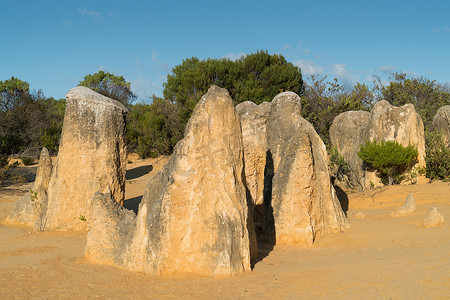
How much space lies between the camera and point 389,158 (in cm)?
1265

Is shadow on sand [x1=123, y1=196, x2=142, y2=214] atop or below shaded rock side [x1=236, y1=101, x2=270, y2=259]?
below

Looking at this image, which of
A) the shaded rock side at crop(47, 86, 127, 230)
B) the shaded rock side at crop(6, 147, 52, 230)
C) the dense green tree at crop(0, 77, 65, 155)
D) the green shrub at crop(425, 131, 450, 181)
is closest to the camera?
the shaded rock side at crop(47, 86, 127, 230)

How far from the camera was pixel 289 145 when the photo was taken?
7.77 meters

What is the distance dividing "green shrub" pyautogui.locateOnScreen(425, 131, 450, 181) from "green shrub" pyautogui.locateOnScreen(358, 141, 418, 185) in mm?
656

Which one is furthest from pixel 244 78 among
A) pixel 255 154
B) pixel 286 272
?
pixel 286 272

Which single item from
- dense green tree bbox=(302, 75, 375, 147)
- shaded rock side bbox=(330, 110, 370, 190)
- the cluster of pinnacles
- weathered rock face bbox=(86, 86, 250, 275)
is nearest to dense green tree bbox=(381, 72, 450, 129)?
dense green tree bbox=(302, 75, 375, 147)

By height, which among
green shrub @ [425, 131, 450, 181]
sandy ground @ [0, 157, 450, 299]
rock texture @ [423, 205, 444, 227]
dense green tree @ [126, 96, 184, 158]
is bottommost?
sandy ground @ [0, 157, 450, 299]

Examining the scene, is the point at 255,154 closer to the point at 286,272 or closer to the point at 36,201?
the point at 286,272

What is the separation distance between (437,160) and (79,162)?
10.7 meters

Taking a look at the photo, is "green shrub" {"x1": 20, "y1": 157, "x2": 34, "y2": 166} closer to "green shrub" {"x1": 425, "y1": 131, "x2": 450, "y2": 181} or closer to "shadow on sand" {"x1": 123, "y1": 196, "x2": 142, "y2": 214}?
"shadow on sand" {"x1": 123, "y1": 196, "x2": 142, "y2": 214}

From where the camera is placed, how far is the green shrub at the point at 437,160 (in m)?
13.1

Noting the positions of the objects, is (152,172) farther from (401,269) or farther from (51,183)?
(401,269)

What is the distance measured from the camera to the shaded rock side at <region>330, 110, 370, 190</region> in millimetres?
14227

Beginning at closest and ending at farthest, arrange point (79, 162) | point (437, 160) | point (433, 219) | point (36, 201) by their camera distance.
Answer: point (433, 219)
point (79, 162)
point (36, 201)
point (437, 160)
